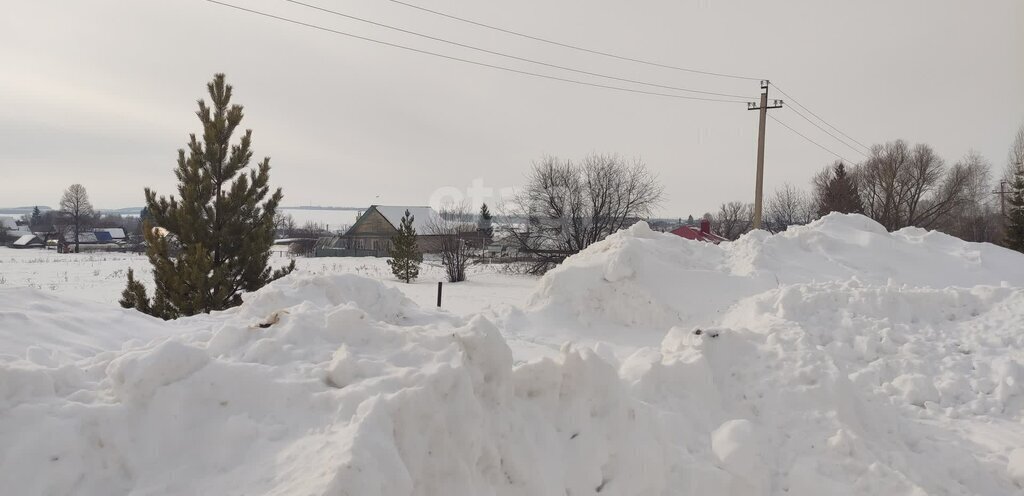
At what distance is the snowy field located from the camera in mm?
2506

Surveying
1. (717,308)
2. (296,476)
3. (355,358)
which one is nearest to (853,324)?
(717,308)

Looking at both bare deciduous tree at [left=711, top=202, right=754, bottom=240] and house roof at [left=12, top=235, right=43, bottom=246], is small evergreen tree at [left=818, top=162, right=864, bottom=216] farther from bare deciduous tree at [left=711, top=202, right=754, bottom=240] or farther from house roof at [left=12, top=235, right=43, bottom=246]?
house roof at [left=12, top=235, right=43, bottom=246]

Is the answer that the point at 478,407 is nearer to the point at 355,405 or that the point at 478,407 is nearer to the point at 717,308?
the point at 355,405

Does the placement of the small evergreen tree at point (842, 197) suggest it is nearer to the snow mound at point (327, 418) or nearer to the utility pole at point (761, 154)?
the utility pole at point (761, 154)

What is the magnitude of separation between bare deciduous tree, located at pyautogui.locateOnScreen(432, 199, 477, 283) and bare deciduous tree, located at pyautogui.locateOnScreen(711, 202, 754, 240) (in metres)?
27.2

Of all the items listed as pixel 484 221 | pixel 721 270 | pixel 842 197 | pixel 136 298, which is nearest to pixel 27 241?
pixel 484 221

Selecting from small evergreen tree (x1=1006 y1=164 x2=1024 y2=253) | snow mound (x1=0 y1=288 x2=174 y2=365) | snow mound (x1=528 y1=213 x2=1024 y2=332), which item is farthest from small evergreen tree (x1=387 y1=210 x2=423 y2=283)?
small evergreen tree (x1=1006 y1=164 x2=1024 y2=253)

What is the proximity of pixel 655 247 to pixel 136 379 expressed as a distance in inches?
415

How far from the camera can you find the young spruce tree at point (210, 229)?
1055 cm

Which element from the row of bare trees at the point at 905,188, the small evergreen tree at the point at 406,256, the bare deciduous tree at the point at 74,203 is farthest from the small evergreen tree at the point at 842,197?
the bare deciduous tree at the point at 74,203

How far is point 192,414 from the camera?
2.72 meters

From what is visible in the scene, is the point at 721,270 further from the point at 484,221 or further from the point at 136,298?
the point at 484,221

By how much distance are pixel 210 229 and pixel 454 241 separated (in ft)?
55.0

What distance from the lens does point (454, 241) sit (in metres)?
27.8
